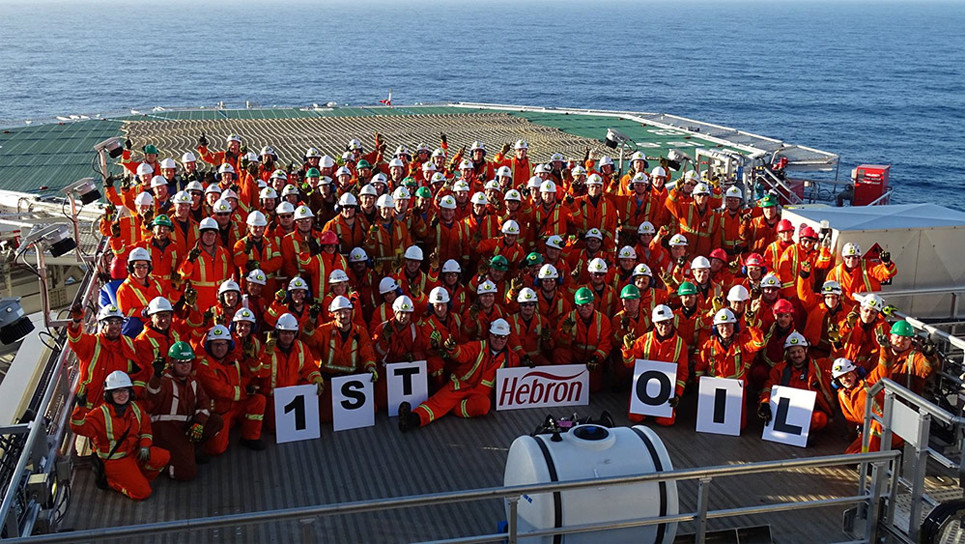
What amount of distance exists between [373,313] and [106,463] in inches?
115

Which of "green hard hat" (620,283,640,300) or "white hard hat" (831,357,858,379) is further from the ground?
"green hard hat" (620,283,640,300)

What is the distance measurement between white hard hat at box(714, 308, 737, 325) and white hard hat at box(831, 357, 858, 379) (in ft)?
3.13

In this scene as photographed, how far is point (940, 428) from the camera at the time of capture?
7148 millimetres

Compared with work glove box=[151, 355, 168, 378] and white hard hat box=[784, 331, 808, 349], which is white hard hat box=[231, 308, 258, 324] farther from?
white hard hat box=[784, 331, 808, 349]

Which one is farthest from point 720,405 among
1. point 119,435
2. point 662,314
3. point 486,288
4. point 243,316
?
point 119,435

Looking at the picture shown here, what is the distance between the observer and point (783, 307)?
8383 millimetres

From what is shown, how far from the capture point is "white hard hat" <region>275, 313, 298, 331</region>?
764 cm

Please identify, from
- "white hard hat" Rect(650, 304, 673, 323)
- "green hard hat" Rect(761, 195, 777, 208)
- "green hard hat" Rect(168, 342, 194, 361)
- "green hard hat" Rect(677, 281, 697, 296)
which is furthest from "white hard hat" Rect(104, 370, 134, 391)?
"green hard hat" Rect(761, 195, 777, 208)

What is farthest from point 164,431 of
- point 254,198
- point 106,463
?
point 254,198

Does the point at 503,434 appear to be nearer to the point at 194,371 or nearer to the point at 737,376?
the point at 737,376

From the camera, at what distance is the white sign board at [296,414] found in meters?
7.50

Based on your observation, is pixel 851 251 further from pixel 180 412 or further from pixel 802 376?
pixel 180 412

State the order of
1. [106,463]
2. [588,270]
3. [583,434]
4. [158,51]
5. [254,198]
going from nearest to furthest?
[583,434] → [106,463] → [588,270] → [254,198] → [158,51]

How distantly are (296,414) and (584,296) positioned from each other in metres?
2.89
